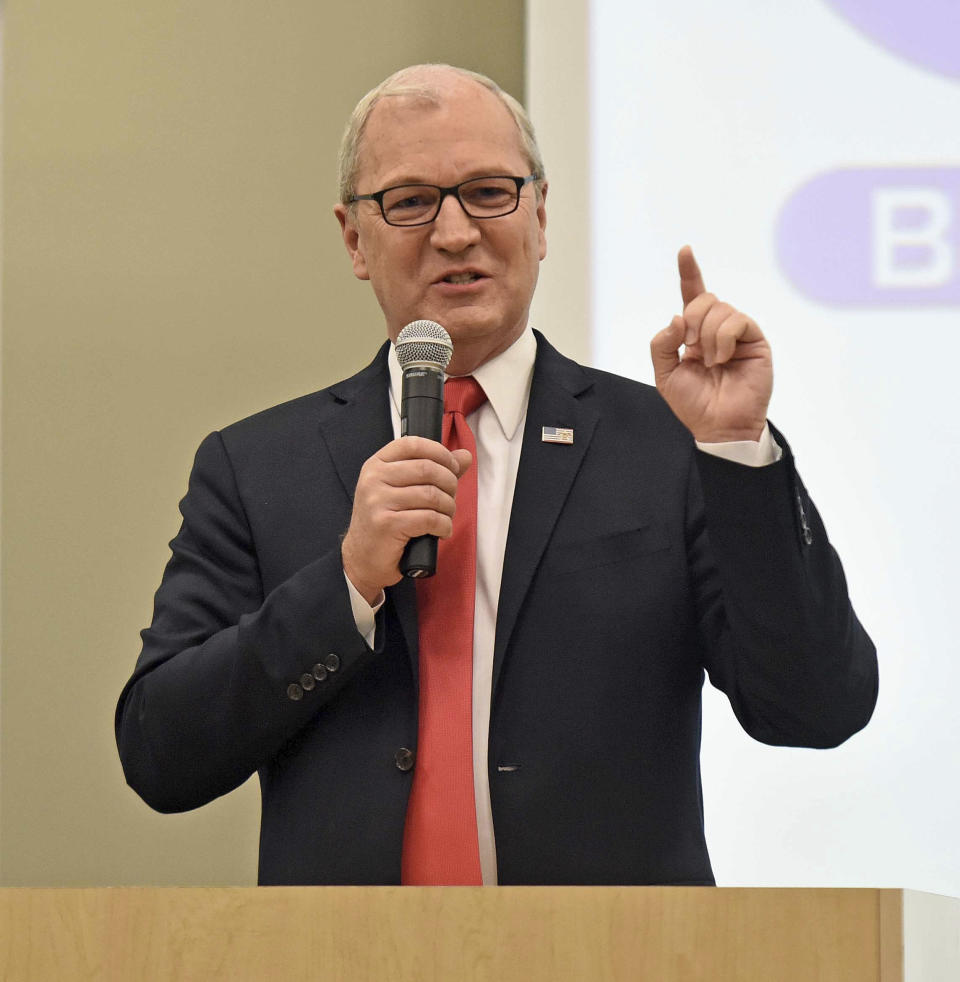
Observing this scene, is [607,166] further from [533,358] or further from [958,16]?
[533,358]

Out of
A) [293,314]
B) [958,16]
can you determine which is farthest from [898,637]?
[293,314]

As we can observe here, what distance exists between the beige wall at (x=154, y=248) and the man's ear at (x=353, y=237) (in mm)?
943

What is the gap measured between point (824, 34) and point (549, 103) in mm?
512

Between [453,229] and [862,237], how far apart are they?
103 centimetres

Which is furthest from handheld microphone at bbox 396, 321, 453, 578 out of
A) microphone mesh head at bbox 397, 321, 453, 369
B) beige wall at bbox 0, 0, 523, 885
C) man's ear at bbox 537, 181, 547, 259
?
beige wall at bbox 0, 0, 523, 885

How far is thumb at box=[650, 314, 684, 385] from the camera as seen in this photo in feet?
5.06

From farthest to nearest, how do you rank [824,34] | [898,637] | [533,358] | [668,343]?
[824,34]
[898,637]
[533,358]
[668,343]

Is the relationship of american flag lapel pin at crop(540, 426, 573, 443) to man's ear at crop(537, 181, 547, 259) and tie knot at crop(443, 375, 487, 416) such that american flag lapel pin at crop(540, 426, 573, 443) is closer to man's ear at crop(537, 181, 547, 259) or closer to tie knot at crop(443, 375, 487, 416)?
tie knot at crop(443, 375, 487, 416)

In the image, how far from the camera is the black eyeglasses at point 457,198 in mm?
1862

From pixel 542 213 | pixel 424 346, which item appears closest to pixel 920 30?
pixel 542 213

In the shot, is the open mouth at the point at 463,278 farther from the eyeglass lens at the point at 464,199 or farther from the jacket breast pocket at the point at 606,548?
the jacket breast pocket at the point at 606,548

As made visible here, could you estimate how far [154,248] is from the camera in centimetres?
300

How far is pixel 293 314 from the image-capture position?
298cm

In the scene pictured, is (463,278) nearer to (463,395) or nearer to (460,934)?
(463,395)
